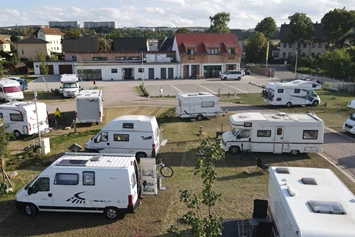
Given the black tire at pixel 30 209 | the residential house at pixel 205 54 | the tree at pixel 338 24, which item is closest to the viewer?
the black tire at pixel 30 209

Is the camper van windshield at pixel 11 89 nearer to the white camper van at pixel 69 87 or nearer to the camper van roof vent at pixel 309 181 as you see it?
the white camper van at pixel 69 87

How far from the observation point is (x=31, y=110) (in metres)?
21.0

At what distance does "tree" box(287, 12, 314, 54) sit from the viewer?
70831 millimetres

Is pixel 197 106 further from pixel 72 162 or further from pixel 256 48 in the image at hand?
pixel 256 48

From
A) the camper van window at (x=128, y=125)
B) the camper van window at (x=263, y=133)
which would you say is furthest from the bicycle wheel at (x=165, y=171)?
the camper van window at (x=263, y=133)

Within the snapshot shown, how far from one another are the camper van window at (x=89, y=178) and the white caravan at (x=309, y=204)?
582 centimetres

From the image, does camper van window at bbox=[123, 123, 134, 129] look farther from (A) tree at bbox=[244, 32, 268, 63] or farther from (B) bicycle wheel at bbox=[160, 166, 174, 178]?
(A) tree at bbox=[244, 32, 268, 63]

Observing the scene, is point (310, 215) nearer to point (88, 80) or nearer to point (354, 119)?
point (354, 119)

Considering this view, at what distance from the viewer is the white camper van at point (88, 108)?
23797mm

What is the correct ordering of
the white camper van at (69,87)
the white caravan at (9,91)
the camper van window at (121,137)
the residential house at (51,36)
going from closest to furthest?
the camper van window at (121,137)
the white caravan at (9,91)
the white camper van at (69,87)
the residential house at (51,36)

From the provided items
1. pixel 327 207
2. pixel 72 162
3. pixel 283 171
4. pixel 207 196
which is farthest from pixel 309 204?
pixel 72 162

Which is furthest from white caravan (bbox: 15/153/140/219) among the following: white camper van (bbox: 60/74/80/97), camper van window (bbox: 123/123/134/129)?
white camper van (bbox: 60/74/80/97)

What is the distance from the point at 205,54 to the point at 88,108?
3324cm

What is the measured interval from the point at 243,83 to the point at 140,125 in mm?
32821
